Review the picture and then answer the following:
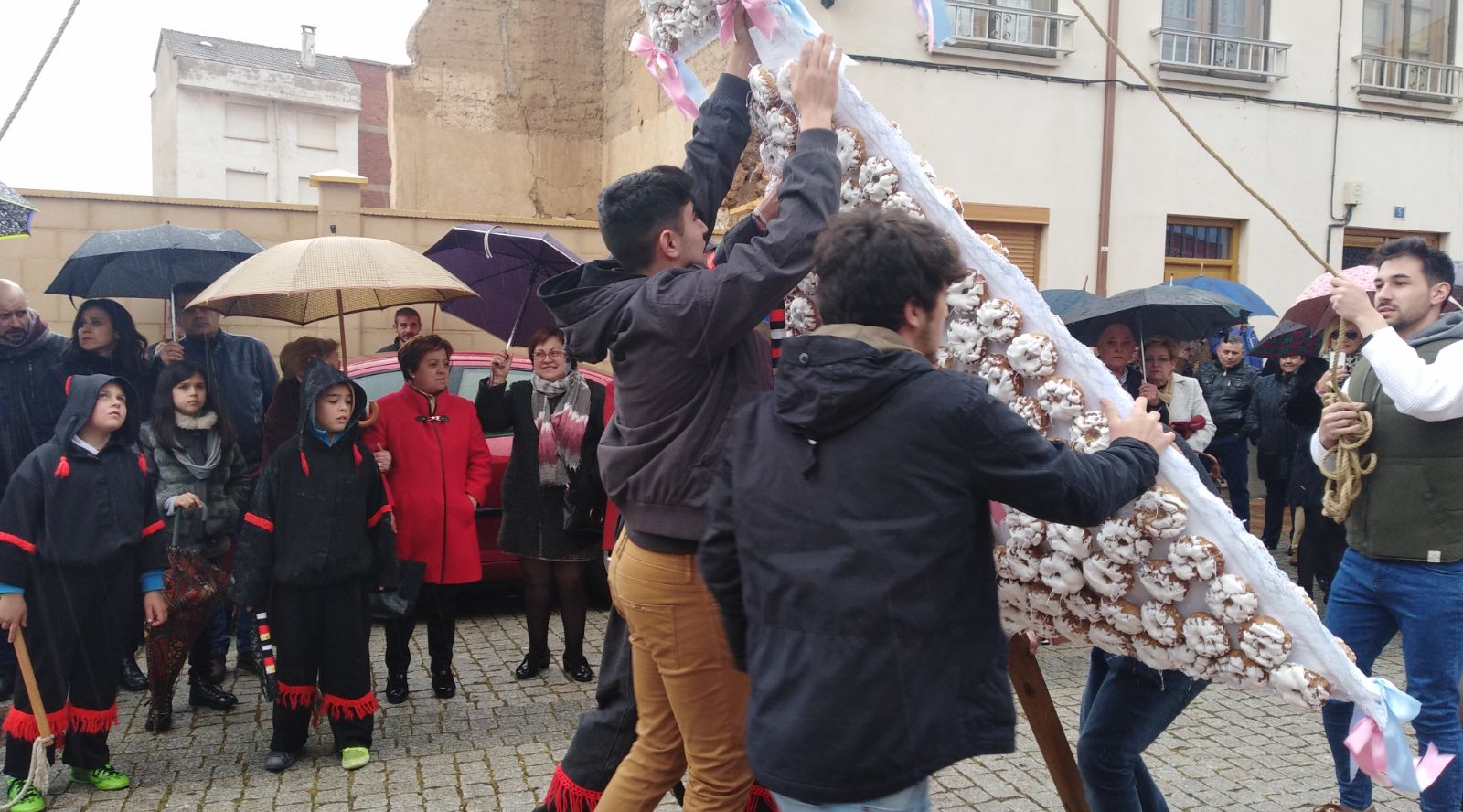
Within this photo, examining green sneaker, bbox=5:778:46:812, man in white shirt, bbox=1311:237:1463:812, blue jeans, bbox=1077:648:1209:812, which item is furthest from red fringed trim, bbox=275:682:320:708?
man in white shirt, bbox=1311:237:1463:812

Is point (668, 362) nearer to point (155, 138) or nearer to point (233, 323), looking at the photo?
point (233, 323)

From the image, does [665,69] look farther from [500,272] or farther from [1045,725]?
[500,272]

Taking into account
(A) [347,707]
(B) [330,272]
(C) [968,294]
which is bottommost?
(A) [347,707]

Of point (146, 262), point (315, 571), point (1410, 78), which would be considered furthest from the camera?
point (1410, 78)

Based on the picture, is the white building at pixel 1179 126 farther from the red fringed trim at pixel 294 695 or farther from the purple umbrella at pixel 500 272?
the red fringed trim at pixel 294 695

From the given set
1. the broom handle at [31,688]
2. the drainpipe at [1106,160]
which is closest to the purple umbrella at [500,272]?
the broom handle at [31,688]

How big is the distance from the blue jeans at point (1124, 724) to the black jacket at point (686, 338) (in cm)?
125

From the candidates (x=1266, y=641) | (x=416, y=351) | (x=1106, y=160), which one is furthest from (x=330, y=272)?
(x=1106, y=160)

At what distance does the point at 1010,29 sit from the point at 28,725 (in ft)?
35.2

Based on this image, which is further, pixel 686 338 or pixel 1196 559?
pixel 686 338

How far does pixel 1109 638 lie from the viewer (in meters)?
2.44

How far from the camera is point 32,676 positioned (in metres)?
4.01

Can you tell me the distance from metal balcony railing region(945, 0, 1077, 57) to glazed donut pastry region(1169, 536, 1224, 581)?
32.8 feet

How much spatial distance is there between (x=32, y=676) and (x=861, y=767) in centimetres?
355
